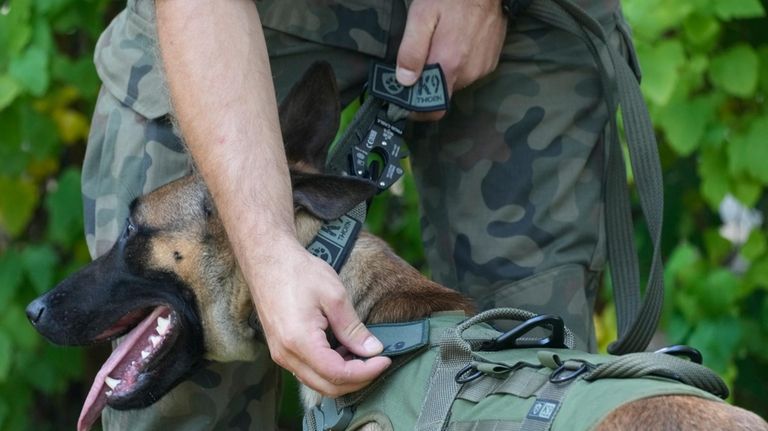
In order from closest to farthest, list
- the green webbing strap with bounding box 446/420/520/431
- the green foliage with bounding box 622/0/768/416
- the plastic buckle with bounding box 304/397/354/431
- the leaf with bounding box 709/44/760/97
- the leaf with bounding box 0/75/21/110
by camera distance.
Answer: the green webbing strap with bounding box 446/420/520/431 → the plastic buckle with bounding box 304/397/354/431 → the leaf with bounding box 0/75/21/110 → the green foliage with bounding box 622/0/768/416 → the leaf with bounding box 709/44/760/97

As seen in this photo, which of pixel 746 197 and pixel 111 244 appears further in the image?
pixel 746 197

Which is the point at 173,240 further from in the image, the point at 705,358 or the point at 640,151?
the point at 705,358

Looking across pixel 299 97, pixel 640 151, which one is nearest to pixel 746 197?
pixel 640 151

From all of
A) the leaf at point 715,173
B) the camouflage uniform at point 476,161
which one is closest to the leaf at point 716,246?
the leaf at point 715,173

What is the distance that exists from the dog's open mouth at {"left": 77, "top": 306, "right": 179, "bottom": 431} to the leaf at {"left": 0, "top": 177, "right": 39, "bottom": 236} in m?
1.81

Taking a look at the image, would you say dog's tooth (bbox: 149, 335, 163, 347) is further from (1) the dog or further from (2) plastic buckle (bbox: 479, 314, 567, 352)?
(2) plastic buckle (bbox: 479, 314, 567, 352)

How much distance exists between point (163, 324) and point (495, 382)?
0.79 metres

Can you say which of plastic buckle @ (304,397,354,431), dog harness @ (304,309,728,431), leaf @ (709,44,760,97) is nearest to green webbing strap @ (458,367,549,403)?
dog harness @ (304,309,728,431)

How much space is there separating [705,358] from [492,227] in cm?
163

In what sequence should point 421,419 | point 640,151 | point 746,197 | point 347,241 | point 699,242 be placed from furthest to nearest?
point 699,242, point 746,197, point 640,151, point 347,241, point 421,419

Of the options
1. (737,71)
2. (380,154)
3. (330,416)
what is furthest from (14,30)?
(737,71)

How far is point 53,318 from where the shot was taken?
2594 mm

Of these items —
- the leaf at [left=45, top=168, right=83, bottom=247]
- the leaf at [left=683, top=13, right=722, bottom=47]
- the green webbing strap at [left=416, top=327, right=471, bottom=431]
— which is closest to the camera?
the green webbing strap at [left=416, top=327, right=471, bottom=431]

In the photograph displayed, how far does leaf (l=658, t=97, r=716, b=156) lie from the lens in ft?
12.6
